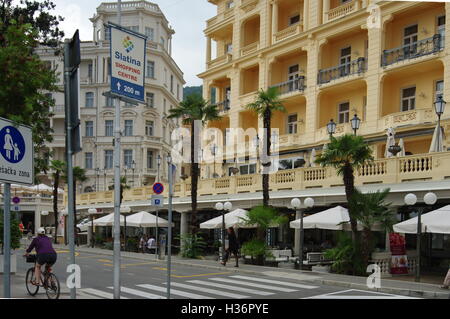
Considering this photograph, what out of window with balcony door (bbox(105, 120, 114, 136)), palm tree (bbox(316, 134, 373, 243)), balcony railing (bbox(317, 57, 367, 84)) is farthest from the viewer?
window with balcony door (bbox(105, 120, 114, 136))

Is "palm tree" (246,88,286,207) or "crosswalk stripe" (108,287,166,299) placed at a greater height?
"palm tree" (246,88,286,207)

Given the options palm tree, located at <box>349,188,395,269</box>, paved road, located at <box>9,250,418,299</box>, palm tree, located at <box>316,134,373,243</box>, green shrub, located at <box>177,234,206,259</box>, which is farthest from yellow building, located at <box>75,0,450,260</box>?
paved road, located at <box>9,250,418,299</box>

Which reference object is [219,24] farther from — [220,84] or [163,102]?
[163,102]

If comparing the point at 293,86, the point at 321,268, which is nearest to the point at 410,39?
the point at 293,86

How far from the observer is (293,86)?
1378 inches

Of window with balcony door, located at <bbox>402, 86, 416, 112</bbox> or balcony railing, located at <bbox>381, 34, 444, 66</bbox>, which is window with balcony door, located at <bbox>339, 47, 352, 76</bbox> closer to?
balcony railing, located at <bbox>381, 34, 444, 66</bbox>

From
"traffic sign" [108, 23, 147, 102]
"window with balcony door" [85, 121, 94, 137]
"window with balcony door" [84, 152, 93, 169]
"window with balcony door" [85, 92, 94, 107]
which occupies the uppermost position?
"window with balcony door" [85, 92, 94, 107]

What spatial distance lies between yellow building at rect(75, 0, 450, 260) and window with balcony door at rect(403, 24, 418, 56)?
0.18 feet

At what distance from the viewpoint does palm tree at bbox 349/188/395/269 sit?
65.5ft

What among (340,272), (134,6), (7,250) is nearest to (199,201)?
(340,272)

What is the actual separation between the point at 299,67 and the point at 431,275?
1866 centimetres

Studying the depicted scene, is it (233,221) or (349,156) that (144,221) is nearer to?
(233,221)

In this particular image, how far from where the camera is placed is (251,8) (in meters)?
38.3

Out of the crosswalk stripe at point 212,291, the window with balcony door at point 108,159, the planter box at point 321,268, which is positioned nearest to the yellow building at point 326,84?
the planter box at point 321,268
